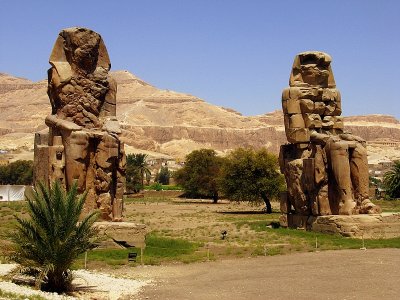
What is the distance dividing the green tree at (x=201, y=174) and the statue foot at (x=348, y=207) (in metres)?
33.4

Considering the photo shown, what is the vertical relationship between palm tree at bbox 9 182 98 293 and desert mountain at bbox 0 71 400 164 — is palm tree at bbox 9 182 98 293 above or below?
below

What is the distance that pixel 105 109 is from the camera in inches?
635

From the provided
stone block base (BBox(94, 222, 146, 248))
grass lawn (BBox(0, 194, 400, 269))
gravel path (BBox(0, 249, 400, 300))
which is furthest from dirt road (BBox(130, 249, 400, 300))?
stone block base (BBox(94, 222, 146, 248))

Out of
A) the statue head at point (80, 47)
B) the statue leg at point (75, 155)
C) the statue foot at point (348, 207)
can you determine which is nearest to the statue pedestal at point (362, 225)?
the statue foot at point (348, 207)

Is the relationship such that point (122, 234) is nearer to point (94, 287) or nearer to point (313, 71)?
point (94, 287)

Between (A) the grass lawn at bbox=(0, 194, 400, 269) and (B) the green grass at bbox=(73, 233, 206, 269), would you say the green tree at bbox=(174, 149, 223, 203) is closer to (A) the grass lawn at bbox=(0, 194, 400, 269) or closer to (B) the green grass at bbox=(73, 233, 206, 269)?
(A) the grass lawn at bbox=(0, 194, 400, 269)

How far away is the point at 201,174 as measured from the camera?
174 feet

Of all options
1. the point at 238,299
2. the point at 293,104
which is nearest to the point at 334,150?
the point at 293,104

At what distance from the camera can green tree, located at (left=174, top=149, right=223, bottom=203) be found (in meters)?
52.3

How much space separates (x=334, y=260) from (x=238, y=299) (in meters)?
4.60

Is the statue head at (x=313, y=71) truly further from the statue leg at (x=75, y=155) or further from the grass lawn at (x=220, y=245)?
the statue leg at (x=75, y=155)

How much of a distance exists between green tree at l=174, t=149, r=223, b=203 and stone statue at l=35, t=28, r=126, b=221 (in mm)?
35524

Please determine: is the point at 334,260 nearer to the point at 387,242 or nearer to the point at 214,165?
the point at 387,242

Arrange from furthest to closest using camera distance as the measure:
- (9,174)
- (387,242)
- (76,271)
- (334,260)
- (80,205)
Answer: (9,174) < (387,242) < (334,260) < (76,271) < (80,205)
